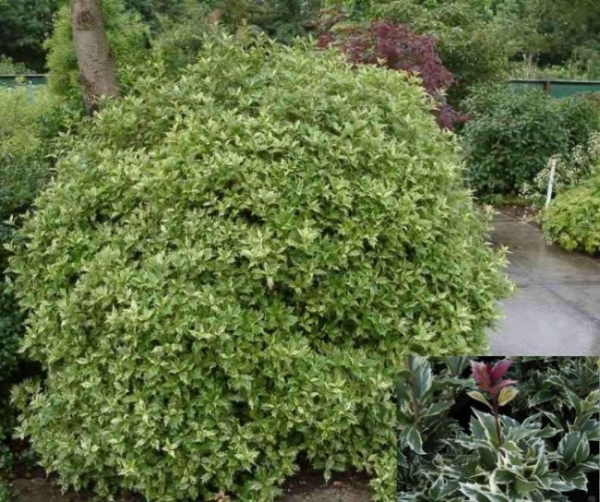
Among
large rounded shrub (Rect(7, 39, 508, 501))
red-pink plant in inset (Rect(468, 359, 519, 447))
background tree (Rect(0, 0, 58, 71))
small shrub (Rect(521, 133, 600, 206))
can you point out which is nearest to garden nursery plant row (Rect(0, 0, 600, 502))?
large rounded shrub (Rect(7, 39, 508, 501))

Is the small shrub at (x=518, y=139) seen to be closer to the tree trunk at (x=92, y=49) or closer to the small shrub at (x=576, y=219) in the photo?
the small shrub at (x=576, y=219)

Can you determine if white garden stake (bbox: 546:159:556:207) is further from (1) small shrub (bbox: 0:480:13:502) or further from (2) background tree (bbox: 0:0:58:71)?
(2) background tree (bbox: 0:0:58:71)

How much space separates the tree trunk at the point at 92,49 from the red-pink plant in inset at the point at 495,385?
335cm

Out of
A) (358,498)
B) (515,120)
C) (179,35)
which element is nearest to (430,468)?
(358,498)

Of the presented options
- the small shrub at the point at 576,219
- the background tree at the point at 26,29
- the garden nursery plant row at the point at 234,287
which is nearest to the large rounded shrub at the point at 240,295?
the garden nursery plant row at the point at 234,287

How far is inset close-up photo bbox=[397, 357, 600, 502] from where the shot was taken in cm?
174

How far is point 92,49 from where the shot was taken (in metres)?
4.64

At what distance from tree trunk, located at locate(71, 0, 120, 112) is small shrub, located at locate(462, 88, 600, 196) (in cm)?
422

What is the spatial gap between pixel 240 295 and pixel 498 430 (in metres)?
1.35

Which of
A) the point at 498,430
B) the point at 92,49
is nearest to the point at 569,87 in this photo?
the point at 92,49

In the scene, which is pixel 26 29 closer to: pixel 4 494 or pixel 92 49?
pixel 92 49

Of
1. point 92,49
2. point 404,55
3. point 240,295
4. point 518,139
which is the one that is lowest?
point 518,139

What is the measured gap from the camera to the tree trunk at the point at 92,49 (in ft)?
15.0

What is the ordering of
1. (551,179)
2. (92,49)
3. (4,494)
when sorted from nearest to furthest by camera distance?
(4,494) → (92,49) → (551,179)
